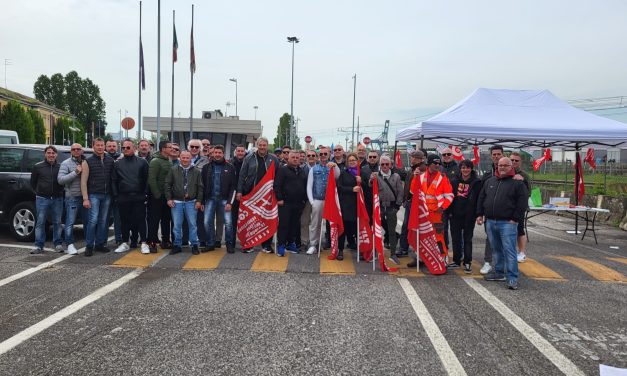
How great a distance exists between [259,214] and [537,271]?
15.5 ft

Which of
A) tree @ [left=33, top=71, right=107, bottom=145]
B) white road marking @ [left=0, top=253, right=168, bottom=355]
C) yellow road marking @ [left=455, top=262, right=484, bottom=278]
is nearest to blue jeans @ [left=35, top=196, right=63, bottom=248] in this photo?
white road marking @ [left=0, top=253, right=168, bottom=355]

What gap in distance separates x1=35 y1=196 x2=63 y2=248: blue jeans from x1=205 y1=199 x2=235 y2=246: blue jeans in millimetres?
2454

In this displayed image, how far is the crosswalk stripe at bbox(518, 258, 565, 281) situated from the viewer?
738 cm

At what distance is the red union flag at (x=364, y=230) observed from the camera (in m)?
7.99

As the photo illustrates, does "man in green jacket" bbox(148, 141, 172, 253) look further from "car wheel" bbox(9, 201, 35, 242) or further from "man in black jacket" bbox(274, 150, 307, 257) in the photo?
"car wheel" bbox(9, 201, 35, 242)

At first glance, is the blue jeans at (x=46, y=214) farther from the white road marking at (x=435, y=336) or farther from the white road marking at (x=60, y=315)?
the white road marking at (x=435, y=336)

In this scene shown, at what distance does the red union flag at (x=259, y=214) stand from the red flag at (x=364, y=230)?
147 centimetres

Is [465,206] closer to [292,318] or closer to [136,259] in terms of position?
[292,318]

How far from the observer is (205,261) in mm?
7738

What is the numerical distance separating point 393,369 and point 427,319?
4.71ft

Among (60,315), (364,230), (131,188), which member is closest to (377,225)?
(364,230)

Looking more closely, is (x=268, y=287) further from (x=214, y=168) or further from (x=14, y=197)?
(x=14, y=197)

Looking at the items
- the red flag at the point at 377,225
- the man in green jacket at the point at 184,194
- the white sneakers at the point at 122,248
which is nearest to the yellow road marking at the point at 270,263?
the man in green jacket at the point at 184,194

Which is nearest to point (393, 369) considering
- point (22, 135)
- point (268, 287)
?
point (268, 287)
